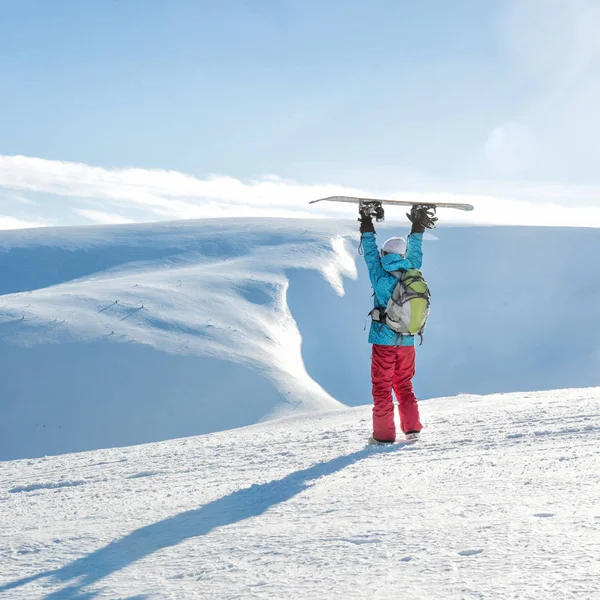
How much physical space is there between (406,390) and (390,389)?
0.21m

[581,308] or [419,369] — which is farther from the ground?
[581,308]

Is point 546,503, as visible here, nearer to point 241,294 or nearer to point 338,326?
point 241,294

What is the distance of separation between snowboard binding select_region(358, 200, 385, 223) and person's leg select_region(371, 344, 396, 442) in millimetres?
1225

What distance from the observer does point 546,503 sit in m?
2.92

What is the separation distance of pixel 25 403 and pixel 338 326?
1403cm

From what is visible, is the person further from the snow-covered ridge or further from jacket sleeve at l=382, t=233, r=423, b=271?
the snow-covered ridge

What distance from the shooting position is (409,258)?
17.1 ft

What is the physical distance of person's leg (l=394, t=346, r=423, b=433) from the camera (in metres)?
5.23

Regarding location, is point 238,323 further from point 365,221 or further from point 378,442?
point 378,442

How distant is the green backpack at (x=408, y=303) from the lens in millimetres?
4992

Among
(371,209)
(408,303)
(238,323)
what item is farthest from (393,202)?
(238,323)

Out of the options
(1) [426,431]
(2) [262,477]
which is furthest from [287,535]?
(1) [426,431]

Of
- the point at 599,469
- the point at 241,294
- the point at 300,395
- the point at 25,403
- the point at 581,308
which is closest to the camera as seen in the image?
the point at 599,469

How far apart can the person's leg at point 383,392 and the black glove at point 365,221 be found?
3.41 ft
